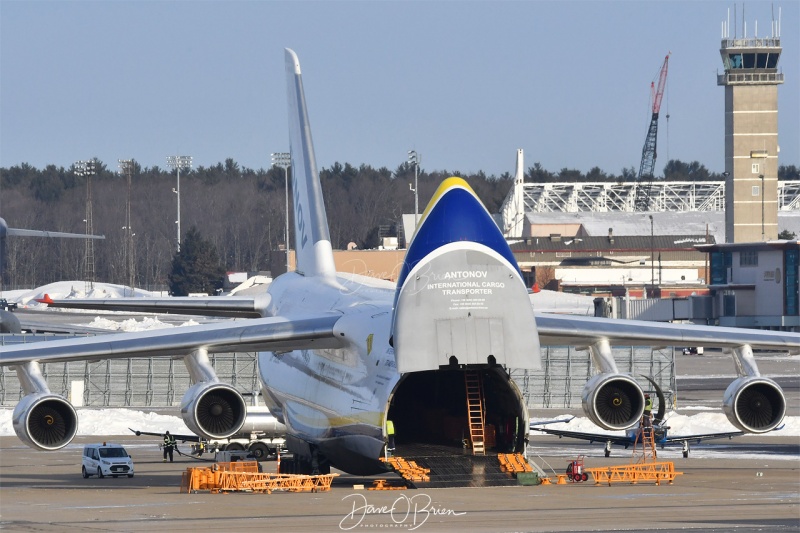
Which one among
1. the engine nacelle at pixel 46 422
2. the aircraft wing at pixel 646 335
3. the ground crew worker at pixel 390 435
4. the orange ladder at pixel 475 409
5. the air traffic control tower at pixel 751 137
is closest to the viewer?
the ground crew worker at pixel 390 435

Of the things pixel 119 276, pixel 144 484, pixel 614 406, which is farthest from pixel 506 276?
pixel 119 276

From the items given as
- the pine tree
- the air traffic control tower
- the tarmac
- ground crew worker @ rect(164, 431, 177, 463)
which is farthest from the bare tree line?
the tarmac

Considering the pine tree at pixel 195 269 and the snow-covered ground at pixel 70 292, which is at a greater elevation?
the pine tree at pixel 195 269

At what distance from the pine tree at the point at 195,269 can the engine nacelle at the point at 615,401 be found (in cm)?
Answer: 13044

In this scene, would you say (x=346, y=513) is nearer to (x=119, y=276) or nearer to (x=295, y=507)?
(x=295, y=507)

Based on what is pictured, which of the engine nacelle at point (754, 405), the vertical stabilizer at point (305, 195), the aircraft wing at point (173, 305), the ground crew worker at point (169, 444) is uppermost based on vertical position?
the vertical stabilizer at point (305, 195)

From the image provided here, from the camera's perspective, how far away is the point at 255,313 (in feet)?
118

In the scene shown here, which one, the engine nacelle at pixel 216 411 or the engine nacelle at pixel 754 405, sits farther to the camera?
the engine nacelle at pixel 754 405

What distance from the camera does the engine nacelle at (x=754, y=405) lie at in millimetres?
26922

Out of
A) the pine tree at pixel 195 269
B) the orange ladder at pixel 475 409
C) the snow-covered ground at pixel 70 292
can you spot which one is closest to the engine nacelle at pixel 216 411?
the orange ladder at pixel 475 409

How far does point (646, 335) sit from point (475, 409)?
3.78 m

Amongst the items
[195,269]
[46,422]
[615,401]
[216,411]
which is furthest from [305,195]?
[195,269]

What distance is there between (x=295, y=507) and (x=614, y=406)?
6.55 meters

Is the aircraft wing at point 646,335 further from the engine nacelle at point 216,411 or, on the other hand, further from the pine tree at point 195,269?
the pine tree at point 195,269
